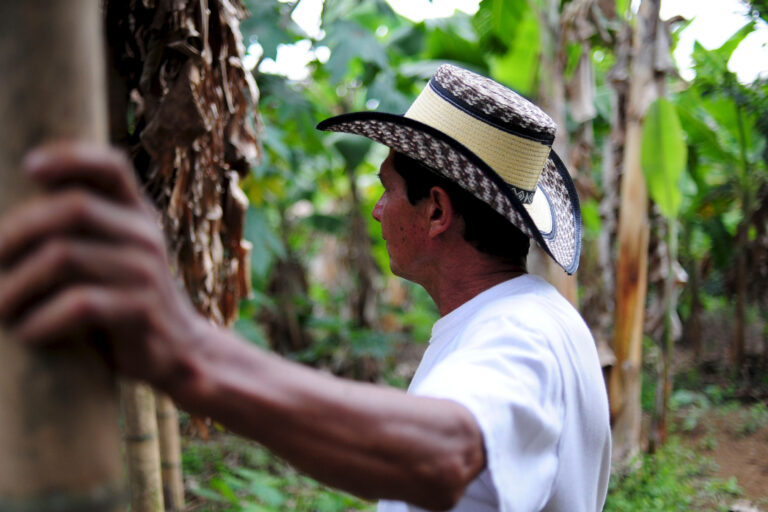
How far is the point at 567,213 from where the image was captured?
5.39 ft

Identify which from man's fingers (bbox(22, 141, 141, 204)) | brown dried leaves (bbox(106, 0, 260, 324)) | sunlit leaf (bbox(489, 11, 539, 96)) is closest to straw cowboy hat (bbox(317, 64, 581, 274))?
brown dried leaves (bbox(106, 0, 260, 324))

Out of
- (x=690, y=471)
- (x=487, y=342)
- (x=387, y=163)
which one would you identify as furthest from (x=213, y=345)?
(x=690, y=471)

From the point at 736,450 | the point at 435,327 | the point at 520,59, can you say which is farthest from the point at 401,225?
the point at 736,450

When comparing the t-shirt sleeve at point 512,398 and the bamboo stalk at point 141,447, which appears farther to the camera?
the bamboo stalk at point 141,447

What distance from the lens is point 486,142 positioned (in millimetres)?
1374

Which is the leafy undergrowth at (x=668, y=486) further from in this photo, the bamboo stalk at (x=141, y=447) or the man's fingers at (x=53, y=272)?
the man's fingers at (x=53, y=272)

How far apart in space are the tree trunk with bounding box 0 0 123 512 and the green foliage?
11.9 feet

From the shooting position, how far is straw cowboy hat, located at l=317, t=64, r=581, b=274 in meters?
1.25

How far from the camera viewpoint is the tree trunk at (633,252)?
12.5 ft

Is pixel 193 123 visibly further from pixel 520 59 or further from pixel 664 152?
pixel 520 59

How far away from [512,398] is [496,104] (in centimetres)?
72

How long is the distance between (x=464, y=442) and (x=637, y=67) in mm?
3586

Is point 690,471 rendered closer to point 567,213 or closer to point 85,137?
point 567,213

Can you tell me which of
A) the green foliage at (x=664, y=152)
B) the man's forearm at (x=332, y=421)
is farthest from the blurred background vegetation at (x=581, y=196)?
the man's forearm at (x=332, y=421)
